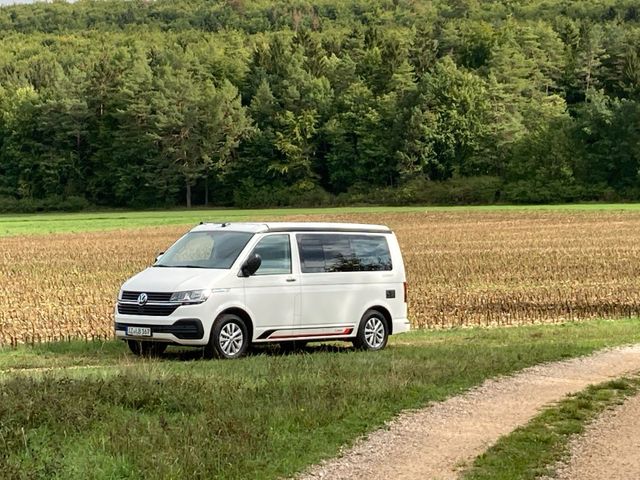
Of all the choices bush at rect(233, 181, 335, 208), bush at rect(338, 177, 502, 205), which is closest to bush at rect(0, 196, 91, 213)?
bush at rect(233, 181, 335, 208)

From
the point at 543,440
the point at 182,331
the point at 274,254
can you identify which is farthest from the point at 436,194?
the point at 543,440

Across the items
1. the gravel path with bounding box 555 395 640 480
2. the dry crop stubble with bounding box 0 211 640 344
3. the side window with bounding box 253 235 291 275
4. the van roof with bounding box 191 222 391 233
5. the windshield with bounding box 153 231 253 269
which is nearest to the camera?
the gravel path with bounding box 555 395 640 480

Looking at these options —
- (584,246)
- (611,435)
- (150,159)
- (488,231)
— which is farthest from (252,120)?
(611,435)

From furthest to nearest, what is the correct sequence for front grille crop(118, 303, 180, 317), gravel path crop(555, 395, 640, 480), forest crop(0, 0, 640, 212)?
forest crop(0, 0, 640, 212), front grille crop(118, 303, 180, 317), gravel path crop(555, 395, 640, 480)

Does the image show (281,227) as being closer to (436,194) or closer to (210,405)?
(210,405)

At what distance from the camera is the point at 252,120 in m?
115

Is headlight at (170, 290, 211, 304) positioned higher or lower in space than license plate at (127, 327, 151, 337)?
higher

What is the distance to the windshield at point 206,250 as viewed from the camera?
1574 cm

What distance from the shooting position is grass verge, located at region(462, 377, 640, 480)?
785 cm

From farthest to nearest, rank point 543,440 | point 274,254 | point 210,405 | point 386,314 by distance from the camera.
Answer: point 386,314
point 274,254
point 210,405
point 543,440

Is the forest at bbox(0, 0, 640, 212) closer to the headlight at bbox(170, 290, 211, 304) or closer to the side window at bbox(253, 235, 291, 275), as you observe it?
the side window at bbox(253, 235, 291, 275)

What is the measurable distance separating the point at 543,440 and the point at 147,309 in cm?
775

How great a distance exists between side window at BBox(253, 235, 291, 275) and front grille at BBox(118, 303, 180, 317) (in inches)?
63.2

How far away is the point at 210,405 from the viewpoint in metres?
9.93
